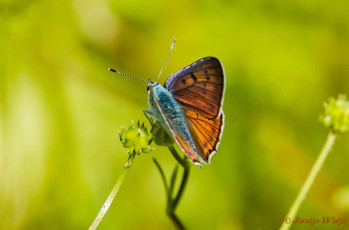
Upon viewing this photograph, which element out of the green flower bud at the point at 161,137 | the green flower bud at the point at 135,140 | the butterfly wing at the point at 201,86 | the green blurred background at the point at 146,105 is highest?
the butterfly wing at the point at 201,86

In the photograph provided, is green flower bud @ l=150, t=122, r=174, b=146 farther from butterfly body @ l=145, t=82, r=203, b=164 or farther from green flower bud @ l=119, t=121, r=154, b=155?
green flower bud @ l=119, t=121, r=154, b=155

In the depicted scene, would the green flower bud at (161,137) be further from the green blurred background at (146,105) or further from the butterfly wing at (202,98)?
the green blurred background at (146,105)

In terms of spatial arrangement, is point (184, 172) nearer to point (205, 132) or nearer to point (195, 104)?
point (205, 132)

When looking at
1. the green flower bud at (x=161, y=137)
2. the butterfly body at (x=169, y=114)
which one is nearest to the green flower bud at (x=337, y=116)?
the butterfly body at (x=169, y=114)

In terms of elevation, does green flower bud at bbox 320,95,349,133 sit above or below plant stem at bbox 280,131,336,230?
above

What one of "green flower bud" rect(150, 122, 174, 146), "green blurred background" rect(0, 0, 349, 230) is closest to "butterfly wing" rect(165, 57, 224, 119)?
"green flower bud" rect(150, 122, 174, 146)
